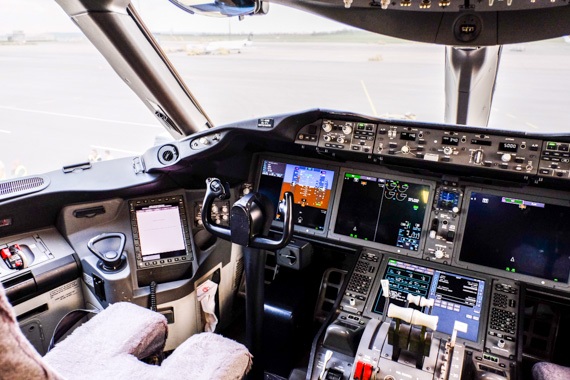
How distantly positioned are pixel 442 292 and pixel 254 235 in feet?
3.36

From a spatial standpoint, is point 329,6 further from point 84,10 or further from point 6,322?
point 6,322

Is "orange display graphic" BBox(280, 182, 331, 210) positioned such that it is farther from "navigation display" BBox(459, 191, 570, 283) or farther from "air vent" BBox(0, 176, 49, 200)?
"air vent" BBox(0, 176, 49, 200)

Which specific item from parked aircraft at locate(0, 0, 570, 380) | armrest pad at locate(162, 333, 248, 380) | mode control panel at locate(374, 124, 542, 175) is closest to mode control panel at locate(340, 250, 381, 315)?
parked aircraft at locate(0, 0, 570, 380)

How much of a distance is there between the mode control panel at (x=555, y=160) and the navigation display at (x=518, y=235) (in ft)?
0.94

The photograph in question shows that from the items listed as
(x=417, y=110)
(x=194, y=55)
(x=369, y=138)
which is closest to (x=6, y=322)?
(x=369, y=138)

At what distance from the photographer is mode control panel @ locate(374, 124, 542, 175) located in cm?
191

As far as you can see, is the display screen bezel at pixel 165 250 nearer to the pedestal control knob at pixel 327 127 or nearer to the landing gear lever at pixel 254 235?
the landing gear lever at pixel 254 235

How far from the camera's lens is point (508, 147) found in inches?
76.2

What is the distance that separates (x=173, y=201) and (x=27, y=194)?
2.41 feet

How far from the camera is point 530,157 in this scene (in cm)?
190

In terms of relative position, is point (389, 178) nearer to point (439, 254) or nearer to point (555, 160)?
point (439, 254)

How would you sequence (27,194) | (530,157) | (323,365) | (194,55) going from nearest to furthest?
(530,157)
(323,365)
(27,194)
(194,55)

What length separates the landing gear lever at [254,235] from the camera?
1.74 meters

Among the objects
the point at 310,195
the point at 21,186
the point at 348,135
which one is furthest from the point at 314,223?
the point at 21,186
